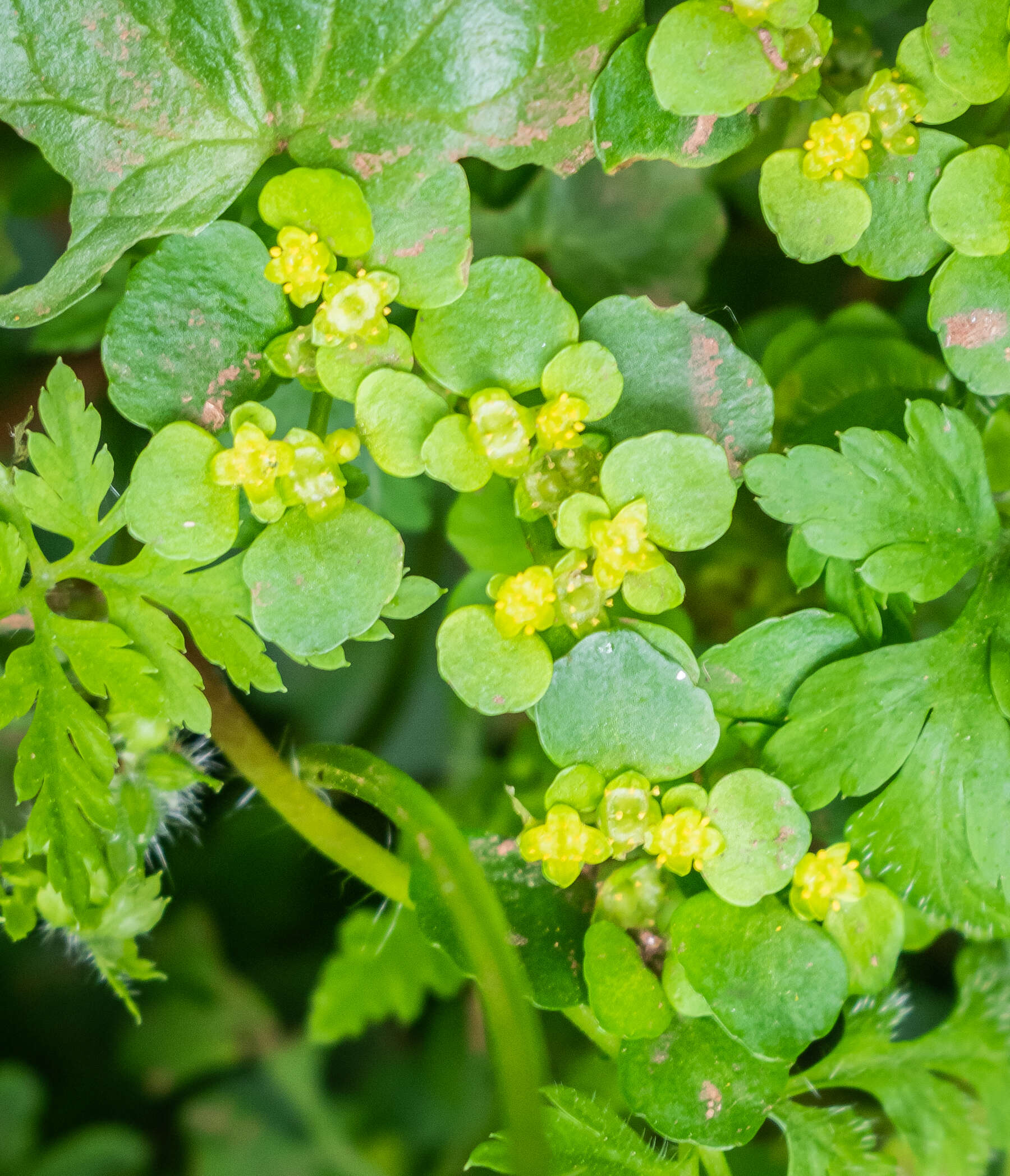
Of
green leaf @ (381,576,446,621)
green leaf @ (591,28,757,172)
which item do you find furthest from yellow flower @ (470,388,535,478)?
green leaf @ (591,28,757,172)

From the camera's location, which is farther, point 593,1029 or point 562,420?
point 593,1029

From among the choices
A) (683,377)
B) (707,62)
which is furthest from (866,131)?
(683,377)

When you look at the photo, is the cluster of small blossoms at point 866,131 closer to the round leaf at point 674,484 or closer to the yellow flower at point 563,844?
the round leaf at point 674,484

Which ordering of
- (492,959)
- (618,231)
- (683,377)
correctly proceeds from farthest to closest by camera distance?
1. (618,231)
2. (683,377)
3. (492,959)

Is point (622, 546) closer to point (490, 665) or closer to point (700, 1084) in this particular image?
point (490, 665)

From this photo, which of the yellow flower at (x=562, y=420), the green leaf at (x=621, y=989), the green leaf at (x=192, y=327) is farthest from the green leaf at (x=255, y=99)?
the green leaf at (x=621, y=989)

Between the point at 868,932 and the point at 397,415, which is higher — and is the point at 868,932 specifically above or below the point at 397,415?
below

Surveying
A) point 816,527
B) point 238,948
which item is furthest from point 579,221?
point 238,948
